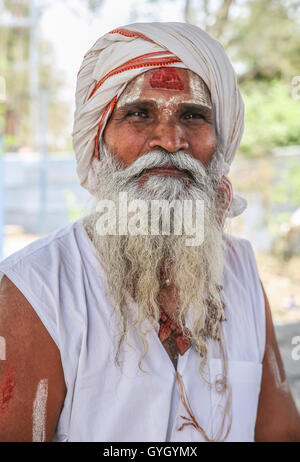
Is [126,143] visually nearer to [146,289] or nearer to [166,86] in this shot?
[166,86]

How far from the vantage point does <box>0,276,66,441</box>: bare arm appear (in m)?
1.35

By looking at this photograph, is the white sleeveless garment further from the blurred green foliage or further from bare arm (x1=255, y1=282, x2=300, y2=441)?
the blurred green foliage

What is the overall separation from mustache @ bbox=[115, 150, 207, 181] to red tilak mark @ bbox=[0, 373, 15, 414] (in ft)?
2.54

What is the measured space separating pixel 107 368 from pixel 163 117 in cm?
90

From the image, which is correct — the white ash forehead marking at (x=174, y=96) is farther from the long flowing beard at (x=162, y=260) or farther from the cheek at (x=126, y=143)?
the long flowing beard at (x=162, y=260)

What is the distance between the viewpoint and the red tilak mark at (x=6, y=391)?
52.9 inches

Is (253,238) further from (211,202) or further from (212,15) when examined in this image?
(211,202)

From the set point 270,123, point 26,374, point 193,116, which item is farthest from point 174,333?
point 270,123

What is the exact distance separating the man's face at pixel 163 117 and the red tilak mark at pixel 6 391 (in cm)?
82

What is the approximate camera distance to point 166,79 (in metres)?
1.67

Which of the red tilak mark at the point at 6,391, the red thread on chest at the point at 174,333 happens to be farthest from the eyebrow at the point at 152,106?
the red tilak mark at the point at 6,391

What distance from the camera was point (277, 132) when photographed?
27.1 feet

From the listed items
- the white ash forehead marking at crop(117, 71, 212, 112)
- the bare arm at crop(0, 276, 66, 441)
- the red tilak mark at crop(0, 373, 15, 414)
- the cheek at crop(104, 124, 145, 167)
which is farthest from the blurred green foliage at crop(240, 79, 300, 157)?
the red tilak mark at crop(0, 373, 15, 414)

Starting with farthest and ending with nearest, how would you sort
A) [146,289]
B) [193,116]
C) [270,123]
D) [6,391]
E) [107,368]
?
[270,123] → [193,116] → [146,289] → [107,368] → [6,391]
